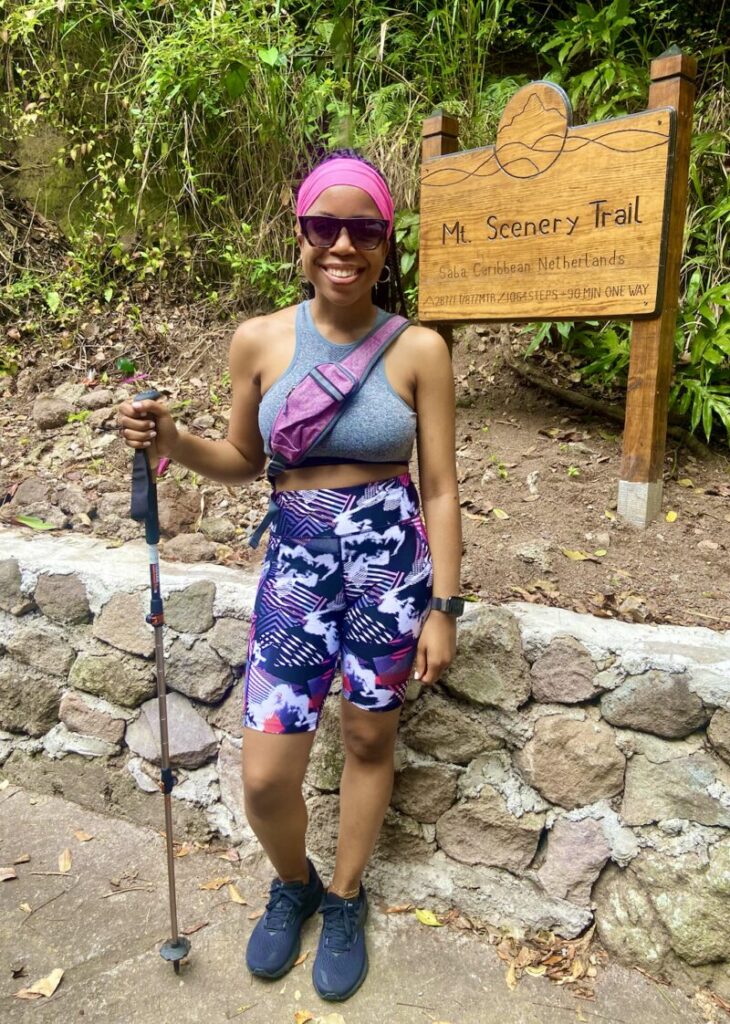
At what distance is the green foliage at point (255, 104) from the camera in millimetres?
4047

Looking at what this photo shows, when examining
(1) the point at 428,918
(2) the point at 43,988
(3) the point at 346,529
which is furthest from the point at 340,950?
(3) the point at 346,529

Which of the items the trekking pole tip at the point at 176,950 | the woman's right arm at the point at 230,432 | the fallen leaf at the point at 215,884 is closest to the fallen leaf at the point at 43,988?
the trekking pole tip at the point at 176,950

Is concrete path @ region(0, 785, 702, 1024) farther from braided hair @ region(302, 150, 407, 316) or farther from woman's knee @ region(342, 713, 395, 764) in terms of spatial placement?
braided hair @ region(302, 150, 407, 316)

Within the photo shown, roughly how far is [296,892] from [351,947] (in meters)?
0.20

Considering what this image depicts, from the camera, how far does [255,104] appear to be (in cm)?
438

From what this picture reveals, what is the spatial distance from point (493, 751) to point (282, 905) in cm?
70

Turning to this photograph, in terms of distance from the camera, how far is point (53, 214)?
5.01m

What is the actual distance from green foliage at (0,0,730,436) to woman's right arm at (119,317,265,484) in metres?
2.08

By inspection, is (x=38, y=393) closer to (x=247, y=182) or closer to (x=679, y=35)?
(x=247, y=182)

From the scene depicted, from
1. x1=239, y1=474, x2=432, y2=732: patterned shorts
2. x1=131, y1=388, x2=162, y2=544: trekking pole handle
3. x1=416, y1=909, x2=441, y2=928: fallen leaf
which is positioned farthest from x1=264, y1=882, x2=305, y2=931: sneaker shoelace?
x1=131, y1=388, x2=162, y2=544: trekking pole handle

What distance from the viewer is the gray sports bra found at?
1757 millimetres

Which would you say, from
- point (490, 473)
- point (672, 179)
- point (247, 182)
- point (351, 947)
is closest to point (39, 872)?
point (351, 947)

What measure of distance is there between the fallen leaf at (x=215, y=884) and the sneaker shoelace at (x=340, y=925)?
465 millimetres

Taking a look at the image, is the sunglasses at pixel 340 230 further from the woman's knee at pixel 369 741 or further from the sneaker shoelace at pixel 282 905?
the sneaker shoelace at pixel 282 905
